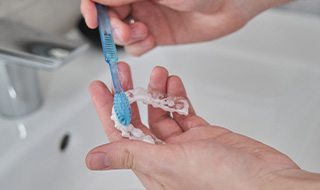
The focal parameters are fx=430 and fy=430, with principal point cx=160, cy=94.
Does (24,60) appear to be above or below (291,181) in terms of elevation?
above

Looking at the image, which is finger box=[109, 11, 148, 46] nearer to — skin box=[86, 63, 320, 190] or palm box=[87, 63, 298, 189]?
palm box=[87, 63, 298, 189]

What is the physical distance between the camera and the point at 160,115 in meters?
0.57

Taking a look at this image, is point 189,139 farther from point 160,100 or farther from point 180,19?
point 180,19

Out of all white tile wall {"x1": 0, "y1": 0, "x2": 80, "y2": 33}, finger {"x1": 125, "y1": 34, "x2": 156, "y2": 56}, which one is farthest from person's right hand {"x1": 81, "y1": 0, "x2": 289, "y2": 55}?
white tile wall {"x1": 0, "y1": 0, "x2": 80, "y2": 33}

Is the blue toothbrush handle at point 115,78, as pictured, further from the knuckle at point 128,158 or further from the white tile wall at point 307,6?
the white tile wall at point 307,6

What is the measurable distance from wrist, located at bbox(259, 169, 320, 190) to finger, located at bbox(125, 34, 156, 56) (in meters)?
0.32

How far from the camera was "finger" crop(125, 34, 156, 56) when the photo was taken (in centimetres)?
65

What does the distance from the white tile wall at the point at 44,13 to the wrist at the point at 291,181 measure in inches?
20.2

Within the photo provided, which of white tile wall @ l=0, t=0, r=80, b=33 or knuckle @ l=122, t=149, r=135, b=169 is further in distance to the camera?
white tile wall @ l=0, t=0, r=80, b=33

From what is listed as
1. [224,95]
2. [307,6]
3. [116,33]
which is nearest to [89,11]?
[116,33]

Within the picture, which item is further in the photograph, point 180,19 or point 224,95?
point 224,95

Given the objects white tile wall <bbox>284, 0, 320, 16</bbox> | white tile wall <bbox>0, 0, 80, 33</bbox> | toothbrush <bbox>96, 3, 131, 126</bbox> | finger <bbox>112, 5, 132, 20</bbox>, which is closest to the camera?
toothbrush <bbox>96, 3, 131, 126</bbox>

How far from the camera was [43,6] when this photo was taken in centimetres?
79

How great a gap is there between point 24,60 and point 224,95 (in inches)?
17.4
